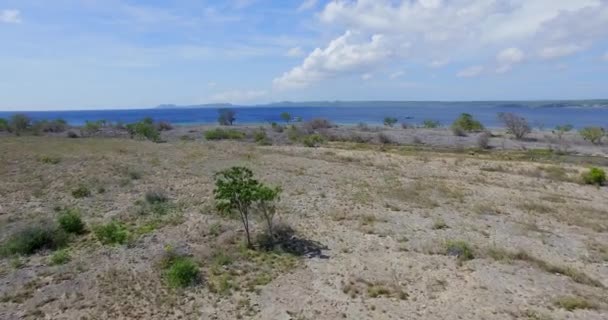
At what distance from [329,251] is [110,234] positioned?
729 cm

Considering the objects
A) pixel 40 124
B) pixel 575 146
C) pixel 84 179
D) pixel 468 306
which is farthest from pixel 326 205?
pixel 40 124

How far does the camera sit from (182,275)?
35.0 feet

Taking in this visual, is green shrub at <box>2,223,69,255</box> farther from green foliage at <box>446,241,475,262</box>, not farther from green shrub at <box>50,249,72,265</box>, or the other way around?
green foliage at <box>446,241,475,262</box>

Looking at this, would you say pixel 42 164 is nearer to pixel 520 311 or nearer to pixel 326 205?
pixel 326 205

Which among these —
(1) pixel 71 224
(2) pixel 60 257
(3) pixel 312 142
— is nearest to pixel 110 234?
(1) pixel 71 224

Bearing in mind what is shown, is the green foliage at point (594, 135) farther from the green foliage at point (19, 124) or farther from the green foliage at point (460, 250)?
the green foliage at point (19, 124)

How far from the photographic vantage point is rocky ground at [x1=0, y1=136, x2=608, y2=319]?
31.7 feet

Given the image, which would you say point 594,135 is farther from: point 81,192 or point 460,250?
point 81,192

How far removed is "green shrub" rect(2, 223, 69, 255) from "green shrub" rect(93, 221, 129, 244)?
3.34 ft

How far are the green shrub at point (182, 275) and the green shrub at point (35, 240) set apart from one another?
4709mm

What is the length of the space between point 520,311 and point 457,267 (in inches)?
106

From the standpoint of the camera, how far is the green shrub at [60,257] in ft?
38.9

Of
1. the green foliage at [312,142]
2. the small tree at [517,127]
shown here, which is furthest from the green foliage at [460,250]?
the small tree at [517,127]

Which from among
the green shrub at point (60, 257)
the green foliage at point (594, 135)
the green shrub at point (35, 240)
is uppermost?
the green shrub at point (35, 240)
